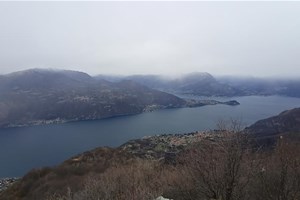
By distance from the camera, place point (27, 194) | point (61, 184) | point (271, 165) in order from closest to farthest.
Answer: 1. point (271, 165)
2. point (61, 184)
3. point (27, 194)

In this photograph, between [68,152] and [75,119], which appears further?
[75,119]

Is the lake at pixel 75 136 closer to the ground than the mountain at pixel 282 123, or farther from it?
closer to the ground

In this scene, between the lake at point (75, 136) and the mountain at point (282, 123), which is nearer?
the lake at point (75, 136)

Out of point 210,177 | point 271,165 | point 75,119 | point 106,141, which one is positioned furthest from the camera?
point 75,119

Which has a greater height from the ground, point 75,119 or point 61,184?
point 61,184

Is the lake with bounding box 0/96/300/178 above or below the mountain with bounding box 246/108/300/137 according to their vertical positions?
below

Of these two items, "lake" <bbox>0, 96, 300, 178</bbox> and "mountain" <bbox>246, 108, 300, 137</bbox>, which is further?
"mountain" <bbox>246, 108, 300, 137</bbox>

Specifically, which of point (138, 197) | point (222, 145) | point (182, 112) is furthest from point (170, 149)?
point (182, 112)

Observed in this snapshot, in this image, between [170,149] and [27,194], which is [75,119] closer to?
[170,149]

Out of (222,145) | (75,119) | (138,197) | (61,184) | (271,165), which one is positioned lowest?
(75,119)

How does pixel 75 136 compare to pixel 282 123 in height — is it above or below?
below

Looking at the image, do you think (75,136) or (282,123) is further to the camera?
(75,136)
